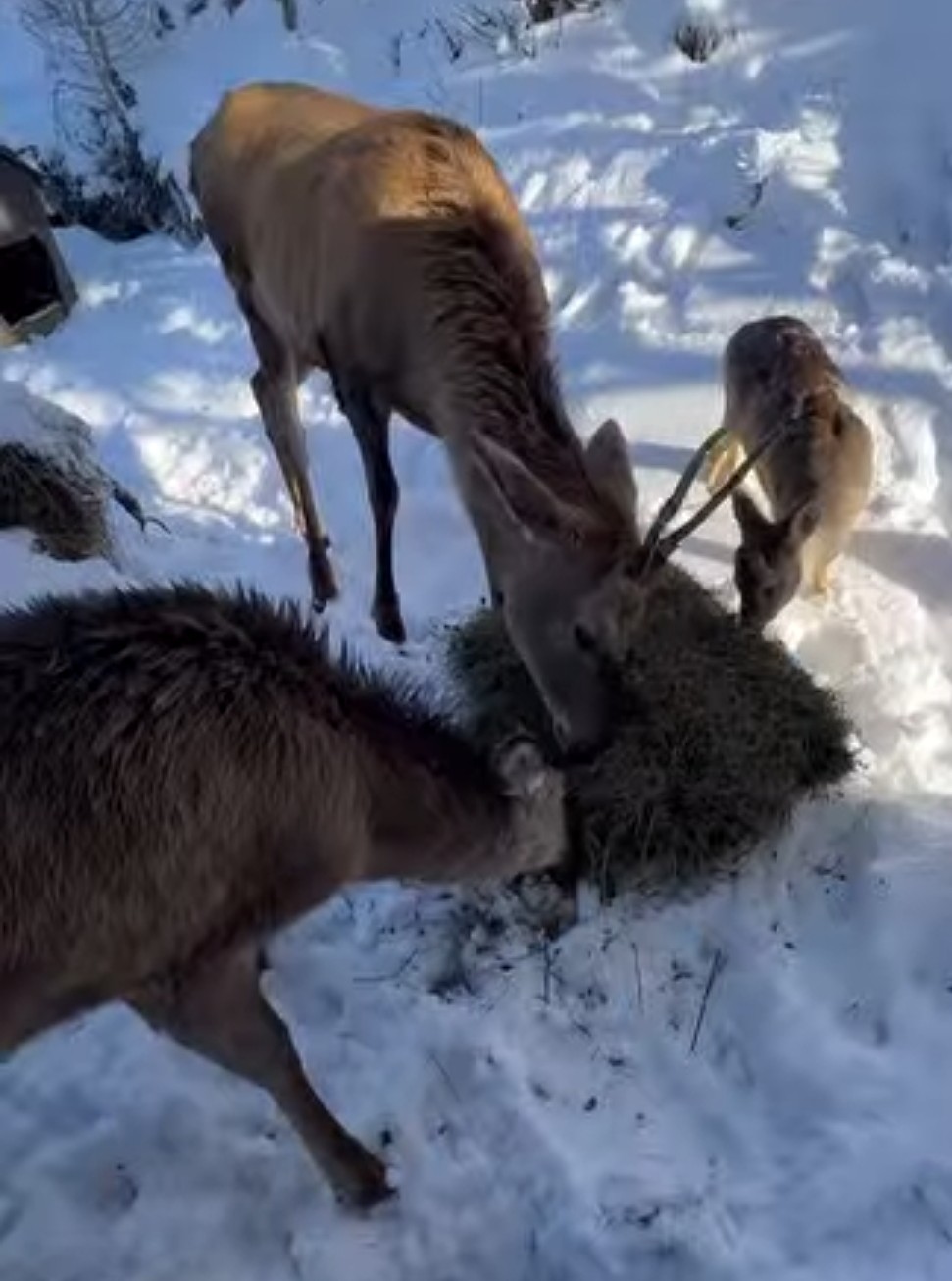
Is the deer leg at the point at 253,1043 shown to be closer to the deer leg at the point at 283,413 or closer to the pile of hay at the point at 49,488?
the pile of hay at the point at 49,488

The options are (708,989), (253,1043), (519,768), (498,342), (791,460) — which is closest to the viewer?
(253,1043)

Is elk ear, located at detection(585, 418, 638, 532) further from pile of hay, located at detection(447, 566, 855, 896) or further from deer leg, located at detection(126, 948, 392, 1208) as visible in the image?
deer leg, located at detection(126, 948, 392, 1208)

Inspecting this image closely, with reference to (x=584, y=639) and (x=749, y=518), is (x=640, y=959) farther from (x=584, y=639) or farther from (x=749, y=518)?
(x=749, y=518)

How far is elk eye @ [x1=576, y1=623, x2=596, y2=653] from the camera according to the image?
206 inches

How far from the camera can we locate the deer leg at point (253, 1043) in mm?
4078

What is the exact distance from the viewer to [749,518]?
20.9 feet

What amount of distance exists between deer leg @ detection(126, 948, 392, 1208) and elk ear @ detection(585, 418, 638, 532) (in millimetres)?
1952

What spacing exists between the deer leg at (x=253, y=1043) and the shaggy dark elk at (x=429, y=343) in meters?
1.36

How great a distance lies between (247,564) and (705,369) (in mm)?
2104

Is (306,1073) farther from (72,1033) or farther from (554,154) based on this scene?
(554,154)

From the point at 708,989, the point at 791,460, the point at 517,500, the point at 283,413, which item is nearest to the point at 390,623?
the point at 283,413

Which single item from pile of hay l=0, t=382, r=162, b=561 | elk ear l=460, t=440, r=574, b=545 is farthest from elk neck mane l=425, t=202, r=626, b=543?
pile of hay l=0, t=382, r=162, b=561

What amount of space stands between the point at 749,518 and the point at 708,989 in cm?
201

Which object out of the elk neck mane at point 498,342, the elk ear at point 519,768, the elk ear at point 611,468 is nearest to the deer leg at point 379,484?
the elk neck mane at point 498,342
